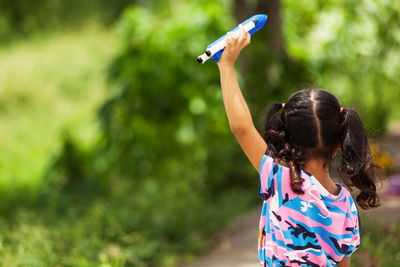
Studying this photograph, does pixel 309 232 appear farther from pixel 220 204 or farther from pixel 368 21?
pixel 368 21

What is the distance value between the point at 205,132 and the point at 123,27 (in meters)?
1.68

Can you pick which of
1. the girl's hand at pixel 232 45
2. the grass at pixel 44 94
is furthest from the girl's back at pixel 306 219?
the grass at pixel 44 94

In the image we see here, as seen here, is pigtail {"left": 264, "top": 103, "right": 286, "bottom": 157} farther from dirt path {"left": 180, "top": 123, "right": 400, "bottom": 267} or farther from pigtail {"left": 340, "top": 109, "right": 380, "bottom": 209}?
dirt path {"left": 180, "top": 123, "right": 400, "bottom": 267}

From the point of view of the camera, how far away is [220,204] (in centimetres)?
550

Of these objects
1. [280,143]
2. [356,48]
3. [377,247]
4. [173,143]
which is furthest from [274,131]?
[356,48]

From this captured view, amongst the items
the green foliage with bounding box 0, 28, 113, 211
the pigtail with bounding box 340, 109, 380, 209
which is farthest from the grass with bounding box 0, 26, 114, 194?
the pigtail with bounding box 340, 109, 380, 209

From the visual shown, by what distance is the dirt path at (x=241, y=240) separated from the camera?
3.73 m

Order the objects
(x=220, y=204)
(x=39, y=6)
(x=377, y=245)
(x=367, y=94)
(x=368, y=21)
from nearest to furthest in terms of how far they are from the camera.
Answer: (x=377, y=245) < (x=220, y=204) < (x=368, y=21) < (x=367, y=94) < (x=39, y=6)

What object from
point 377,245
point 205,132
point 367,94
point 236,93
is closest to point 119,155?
point 205,132

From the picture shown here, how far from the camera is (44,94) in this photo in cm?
1278

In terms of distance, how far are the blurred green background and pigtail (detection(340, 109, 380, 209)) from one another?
0.70 ft

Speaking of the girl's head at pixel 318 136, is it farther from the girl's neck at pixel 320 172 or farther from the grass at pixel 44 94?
the grass at pixel 44 94

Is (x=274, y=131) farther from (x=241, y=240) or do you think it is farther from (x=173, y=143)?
(x=173, y=143)

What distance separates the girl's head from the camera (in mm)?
1691
